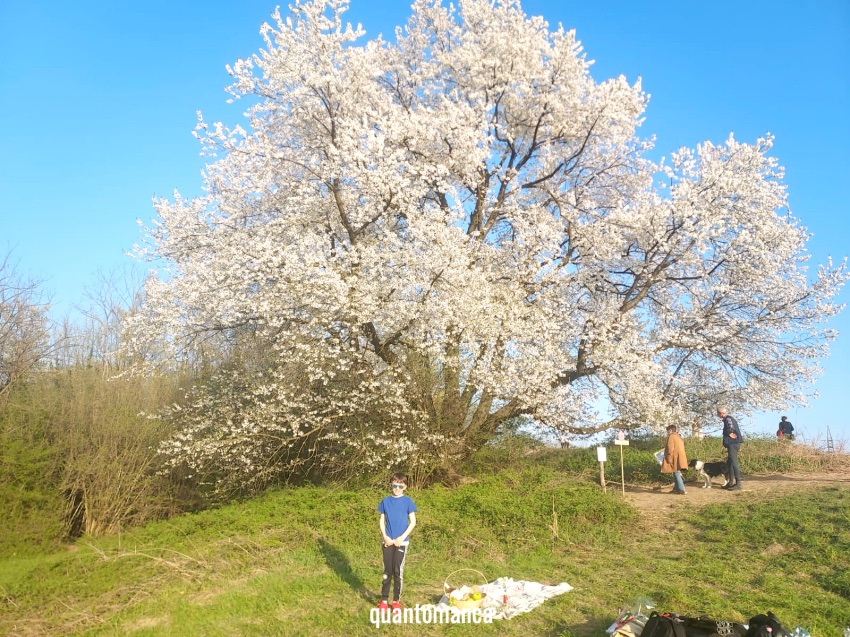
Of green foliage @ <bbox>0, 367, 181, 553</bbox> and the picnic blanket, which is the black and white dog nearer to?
the picnic blanket

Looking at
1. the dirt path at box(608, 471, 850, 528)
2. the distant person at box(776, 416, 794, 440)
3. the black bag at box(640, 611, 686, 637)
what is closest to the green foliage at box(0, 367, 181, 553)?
the dirt path at box(608, 471, 850, 528)

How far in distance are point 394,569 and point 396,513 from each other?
2.02 ft

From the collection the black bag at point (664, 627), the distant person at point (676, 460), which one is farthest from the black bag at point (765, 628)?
the distant person at point (676, 460)

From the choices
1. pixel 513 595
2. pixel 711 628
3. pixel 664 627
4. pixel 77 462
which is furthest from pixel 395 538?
pixel 77 462

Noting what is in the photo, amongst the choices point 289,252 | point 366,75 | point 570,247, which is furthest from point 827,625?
point 366,75

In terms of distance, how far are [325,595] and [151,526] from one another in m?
6.53

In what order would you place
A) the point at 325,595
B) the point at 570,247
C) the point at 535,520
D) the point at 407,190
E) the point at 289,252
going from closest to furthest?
the point at 325,595, the point at 535,520, the point at 289,252, the point at 407,190, the point at 570,247

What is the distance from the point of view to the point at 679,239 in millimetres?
16047

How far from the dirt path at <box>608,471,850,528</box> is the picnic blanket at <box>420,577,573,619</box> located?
13.4 ft

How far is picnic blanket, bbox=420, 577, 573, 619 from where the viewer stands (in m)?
7.57

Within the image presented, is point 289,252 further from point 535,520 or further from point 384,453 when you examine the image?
point 535,520

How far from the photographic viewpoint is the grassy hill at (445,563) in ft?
25.2

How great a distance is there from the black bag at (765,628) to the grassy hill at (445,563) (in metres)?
1.16

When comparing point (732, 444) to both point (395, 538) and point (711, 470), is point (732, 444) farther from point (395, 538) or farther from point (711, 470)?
point (395, 538)
